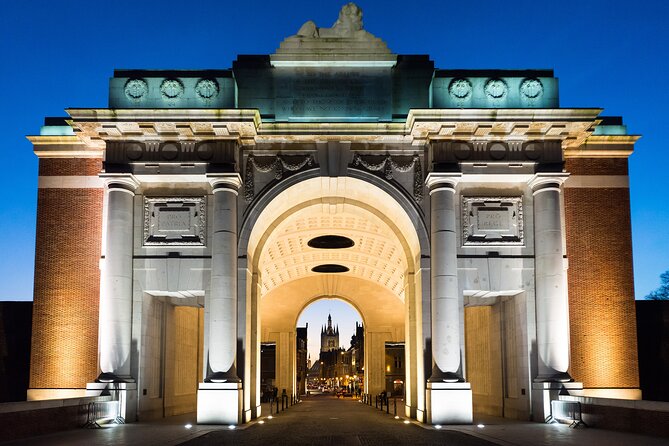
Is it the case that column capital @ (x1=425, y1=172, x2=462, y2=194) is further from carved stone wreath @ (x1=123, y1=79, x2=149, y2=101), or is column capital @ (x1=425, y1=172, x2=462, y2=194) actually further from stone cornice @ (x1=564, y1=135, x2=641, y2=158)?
carved stone wreath @ (x1=123, y1=79, x2=149, y2=101)

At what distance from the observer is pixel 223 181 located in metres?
30.9

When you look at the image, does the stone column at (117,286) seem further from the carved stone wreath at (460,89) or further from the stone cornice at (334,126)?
the carved stone wreath at (460,89)

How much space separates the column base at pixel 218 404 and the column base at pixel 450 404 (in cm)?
713

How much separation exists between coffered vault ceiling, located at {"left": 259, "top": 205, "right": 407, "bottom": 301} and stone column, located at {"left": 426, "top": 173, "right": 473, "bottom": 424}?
494 cm

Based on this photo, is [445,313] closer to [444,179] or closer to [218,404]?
[444,179]

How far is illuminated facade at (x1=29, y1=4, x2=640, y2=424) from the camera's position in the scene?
30.1 metres

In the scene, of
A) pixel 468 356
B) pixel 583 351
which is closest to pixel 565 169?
pixel 583 351

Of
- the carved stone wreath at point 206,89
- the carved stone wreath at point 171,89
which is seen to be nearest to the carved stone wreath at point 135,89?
the carved stone wreath at point 171,89

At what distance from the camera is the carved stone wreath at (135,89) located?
31.3 m

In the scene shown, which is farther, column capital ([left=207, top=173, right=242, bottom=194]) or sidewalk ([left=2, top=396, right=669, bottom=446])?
column capital ([left=207, top=173, right=242, bottom=194])

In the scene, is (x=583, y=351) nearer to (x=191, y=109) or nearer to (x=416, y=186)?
(x=416, y=186)

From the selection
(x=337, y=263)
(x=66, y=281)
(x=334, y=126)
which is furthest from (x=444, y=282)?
(x=337, y=263)

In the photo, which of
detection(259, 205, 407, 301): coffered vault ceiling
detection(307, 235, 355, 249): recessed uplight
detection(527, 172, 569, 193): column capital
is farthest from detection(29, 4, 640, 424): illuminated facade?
detection(307, 235, 355, 249): recessed uplight

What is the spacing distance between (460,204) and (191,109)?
1098 centimetres
